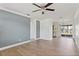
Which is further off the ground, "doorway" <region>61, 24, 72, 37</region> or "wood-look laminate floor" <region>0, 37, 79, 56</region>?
"doorway" <region>61, 24, 72, 37</region>

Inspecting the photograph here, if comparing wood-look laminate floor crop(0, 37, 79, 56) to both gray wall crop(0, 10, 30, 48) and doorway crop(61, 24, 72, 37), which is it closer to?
gray wall crop(0, 10, 30, 48)

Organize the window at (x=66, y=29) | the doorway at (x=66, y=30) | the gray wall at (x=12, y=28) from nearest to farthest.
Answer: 1. the gray wall at (x=12, y=28)
2. the doorway at (x=66, y=30)
3. the window at (x=66, y=29)

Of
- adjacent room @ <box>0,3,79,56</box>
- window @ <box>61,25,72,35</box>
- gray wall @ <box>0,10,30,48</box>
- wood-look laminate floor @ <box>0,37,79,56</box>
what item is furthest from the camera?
window @ <box>61,25,72,35</box>

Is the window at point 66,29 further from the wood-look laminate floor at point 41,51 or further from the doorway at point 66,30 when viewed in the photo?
the wood-look laminate floor at point 41,51

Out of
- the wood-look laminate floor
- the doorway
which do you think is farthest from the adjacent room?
the doorway

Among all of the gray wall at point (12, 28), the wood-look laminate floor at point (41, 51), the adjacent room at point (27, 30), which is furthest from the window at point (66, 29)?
the wood-look laminate floor at point (41, 51)

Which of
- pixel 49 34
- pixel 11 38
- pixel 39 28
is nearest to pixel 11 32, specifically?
pixel 11 38

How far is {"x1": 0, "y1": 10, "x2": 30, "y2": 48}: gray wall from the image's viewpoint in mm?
5129

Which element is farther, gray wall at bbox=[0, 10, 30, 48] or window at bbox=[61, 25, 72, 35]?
window at bbox=[61, 25, 72, 35]

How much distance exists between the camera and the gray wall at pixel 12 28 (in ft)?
16.8

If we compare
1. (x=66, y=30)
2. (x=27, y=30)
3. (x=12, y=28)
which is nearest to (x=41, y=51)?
(x=12, y=28)

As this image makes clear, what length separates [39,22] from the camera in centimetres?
1095

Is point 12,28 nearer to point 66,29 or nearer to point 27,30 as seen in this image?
point 27,30

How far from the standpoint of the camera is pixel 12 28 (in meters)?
5.87
